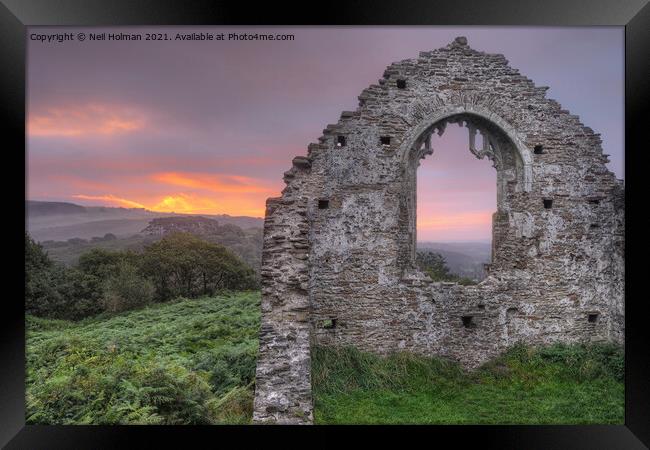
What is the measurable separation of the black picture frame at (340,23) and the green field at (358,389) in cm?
47

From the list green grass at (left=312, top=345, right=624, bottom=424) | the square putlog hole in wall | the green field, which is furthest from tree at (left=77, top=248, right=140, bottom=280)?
the square putlog hole in wall

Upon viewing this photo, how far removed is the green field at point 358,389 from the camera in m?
6.28

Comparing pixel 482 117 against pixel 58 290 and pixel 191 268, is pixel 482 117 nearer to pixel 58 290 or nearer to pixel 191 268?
pixel 191 268

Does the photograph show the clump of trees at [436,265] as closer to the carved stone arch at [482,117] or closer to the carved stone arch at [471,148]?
the carved stone arch at [471,148]

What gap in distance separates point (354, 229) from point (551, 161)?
13.8 feet

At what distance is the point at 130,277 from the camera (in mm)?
18781

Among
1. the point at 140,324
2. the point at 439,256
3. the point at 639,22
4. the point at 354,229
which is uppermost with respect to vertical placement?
the point at 639,22

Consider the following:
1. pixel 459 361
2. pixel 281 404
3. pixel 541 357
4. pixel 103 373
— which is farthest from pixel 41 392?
pixel 541 357

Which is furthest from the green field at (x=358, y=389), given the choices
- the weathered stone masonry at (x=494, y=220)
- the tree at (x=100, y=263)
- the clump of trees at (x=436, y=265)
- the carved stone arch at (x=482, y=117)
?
the tree at (x=100, y=263)

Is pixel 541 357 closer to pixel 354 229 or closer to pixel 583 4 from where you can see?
pixel 354 229

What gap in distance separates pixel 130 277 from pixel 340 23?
656 inches

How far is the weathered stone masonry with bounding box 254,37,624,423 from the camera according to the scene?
317 inches

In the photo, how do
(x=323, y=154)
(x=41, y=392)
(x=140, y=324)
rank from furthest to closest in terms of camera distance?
1. (x=140, y=324)
2. (x=323, y=154)
3. (x=41, y=392)

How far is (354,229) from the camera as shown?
812 centimetres
